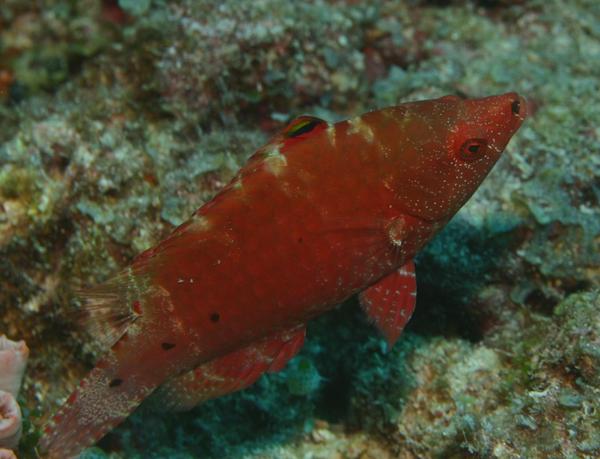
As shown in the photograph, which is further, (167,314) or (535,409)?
(535,409)

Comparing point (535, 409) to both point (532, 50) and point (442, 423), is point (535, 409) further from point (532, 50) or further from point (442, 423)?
point (532, 50)

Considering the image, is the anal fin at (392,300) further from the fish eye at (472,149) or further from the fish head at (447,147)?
the fish eye at (472,149)

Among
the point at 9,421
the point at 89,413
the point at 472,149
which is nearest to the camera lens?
the point at 472,149

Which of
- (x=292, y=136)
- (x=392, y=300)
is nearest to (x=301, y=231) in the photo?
(x=292, y=136)

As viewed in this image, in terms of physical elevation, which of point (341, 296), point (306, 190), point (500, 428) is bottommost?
point (500, 428)

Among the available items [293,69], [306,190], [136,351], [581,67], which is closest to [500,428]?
[306,190]

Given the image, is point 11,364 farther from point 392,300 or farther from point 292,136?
point 392,300
